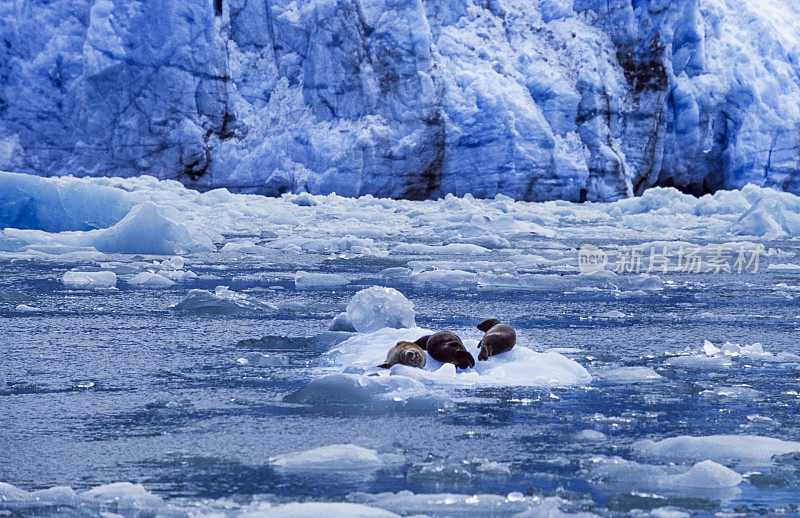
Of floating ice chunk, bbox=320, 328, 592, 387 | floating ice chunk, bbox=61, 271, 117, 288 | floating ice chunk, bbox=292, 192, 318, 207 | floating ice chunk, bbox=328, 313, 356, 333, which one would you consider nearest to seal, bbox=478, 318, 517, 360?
floating ice chunk, bbox=320, 328, 592, 387

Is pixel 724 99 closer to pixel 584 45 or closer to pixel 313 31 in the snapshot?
pixel 584 45

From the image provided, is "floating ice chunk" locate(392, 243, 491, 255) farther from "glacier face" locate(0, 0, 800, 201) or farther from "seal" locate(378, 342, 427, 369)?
"glacier face" locate(0, 0, 800, 201)

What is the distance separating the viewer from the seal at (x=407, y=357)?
2572mm

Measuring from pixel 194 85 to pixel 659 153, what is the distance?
33.2 feet

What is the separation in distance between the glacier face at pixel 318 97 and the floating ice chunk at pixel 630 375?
1447 cm

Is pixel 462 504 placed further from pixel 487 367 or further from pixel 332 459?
pixel 487 367

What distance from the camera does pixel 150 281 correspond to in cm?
514

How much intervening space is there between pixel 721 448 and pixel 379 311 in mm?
1781

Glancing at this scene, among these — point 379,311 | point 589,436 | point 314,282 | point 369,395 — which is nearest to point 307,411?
point 369,395

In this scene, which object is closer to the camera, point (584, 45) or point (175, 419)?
point (175, 419)

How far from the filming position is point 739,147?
19500mm

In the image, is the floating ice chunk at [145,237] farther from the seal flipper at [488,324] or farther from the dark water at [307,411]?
the seal flipper at [488,324]

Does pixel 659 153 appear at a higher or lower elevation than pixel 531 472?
higher

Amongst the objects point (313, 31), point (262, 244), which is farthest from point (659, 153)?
point (262, 244)
